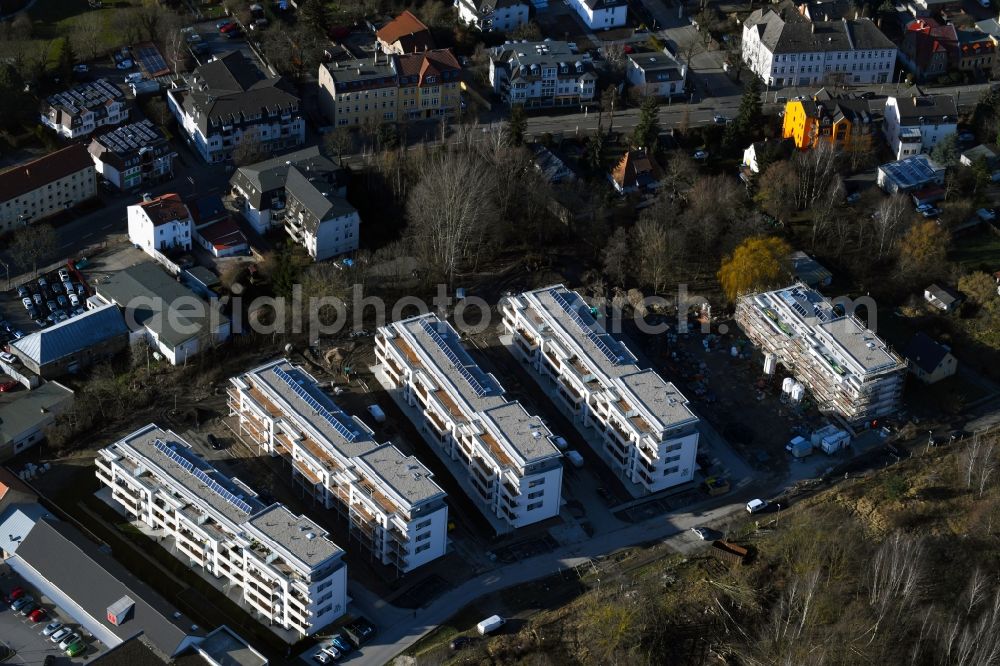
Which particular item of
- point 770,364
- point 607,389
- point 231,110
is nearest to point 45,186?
point 231,110

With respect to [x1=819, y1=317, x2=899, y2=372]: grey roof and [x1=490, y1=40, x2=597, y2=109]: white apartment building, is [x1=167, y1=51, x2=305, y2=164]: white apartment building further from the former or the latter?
[x1=819, y1=317, x2=899, y2=372]: grey roof

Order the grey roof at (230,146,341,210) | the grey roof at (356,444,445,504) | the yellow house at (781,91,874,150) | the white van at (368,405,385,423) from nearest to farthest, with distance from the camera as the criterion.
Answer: the grey roof at (356,444,445,504), the white van at (368,405,385,423), the grey roof at (230,146,341,210), the yellow house at (781,91,874,150)

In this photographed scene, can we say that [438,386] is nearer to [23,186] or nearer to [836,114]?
[23,186]

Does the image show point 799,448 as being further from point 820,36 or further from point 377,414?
point 820,36

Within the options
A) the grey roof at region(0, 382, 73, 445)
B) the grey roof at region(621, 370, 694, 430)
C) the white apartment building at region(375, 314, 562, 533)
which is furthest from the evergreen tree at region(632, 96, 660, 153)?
the grey roof at region(0, 382, 73, 445)

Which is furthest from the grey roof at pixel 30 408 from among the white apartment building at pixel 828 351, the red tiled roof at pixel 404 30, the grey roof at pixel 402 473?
the red tiled roof at pixel 404 30

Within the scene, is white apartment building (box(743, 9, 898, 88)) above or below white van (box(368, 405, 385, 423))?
above

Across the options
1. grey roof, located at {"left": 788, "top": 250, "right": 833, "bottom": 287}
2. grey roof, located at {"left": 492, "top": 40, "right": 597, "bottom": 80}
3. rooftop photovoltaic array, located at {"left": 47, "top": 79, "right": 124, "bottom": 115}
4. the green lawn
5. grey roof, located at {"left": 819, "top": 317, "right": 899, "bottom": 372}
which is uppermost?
rooftop photovoltaic array, located at {"left": 47, "top": 79, "right": 124, "bottom": 115}
